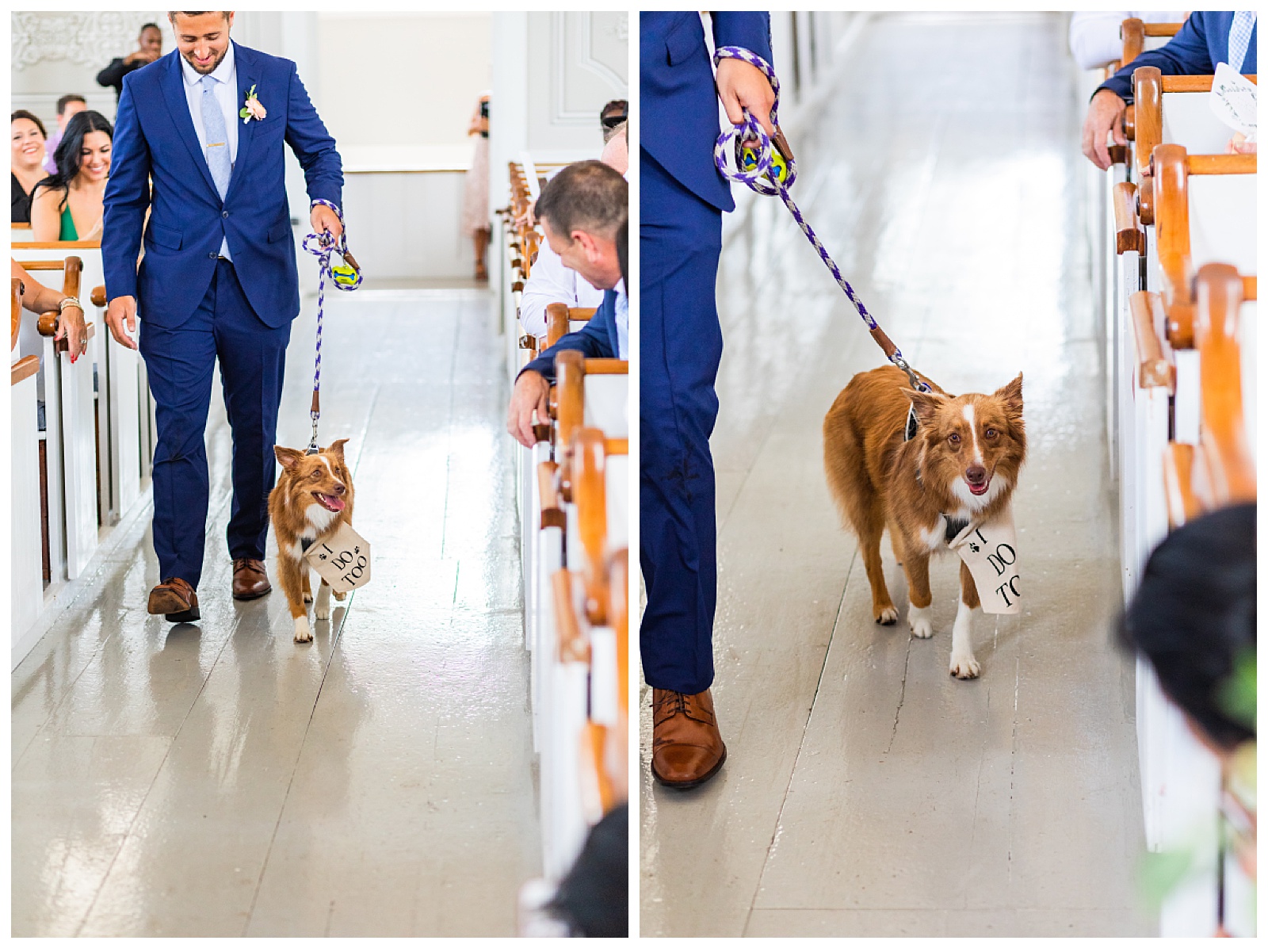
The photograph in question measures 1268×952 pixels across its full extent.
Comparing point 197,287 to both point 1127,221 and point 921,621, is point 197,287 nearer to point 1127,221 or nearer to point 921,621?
point 921,621

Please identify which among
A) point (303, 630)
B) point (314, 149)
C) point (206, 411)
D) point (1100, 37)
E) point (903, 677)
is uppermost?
point (1100, 37)

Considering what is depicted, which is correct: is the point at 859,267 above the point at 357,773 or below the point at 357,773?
above

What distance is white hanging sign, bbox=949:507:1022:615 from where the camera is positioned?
8.70 ft

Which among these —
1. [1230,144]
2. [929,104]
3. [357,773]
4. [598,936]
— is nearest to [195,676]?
[357,773]

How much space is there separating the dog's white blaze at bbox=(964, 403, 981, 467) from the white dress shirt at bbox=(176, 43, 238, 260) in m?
1.37

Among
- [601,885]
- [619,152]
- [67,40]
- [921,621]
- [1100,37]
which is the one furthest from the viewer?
[67,40]

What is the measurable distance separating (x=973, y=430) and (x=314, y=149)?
4.05 ft

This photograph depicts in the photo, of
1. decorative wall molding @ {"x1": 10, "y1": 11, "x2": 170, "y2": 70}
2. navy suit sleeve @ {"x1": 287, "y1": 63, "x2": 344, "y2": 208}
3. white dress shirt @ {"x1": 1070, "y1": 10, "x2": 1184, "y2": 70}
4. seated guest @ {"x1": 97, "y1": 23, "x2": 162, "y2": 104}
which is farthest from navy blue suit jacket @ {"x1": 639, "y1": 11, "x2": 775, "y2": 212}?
Result: decorative wall molding @ {"x1": 10, "y1": 11, "x2": 170, "y2": 70}

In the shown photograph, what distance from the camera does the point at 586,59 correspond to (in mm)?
2457

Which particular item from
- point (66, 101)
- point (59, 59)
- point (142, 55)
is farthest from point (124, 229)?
point (59, 59)

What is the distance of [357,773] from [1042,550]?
6.20 ft

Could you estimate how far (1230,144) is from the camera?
89.4 inches

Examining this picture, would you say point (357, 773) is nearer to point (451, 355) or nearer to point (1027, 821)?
point (451, 355)

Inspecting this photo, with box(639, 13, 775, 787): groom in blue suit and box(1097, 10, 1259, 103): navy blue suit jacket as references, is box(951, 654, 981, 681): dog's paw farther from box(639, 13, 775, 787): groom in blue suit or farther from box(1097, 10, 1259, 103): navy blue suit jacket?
box(1097, 10, 1259, 103): navy blue suit jacket
